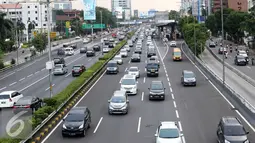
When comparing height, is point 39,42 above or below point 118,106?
above

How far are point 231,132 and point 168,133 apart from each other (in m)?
3.45

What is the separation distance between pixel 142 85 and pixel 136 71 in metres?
5.72

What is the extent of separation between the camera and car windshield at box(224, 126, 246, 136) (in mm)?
23473

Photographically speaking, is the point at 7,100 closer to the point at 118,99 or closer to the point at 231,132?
the point at 118,99

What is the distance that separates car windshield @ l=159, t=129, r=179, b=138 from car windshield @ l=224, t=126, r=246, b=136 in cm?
272

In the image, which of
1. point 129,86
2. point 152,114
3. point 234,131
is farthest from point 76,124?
point 129,86

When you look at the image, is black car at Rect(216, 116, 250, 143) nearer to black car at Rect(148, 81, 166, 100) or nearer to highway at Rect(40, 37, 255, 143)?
highway at Rect(40, 37, 255, 143)

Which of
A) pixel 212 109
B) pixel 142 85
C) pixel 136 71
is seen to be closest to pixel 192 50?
pixel 136 71

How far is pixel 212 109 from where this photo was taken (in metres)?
34.8

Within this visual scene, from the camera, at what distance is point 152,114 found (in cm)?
3359

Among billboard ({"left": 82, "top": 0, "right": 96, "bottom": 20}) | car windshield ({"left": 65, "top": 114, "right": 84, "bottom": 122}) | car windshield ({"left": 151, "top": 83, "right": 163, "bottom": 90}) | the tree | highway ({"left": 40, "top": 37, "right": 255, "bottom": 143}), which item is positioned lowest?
highway ({"left": 40, "top": 37, "right": 255, "bottom": 143})

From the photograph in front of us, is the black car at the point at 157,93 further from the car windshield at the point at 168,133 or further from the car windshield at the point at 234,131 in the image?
the car windshield at the point at 234,131

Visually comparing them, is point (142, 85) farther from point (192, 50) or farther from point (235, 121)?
point (192, 50)

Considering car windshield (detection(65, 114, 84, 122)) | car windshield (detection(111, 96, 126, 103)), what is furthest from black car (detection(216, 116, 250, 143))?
car windshield (detection(111, 96, 126, 103))
